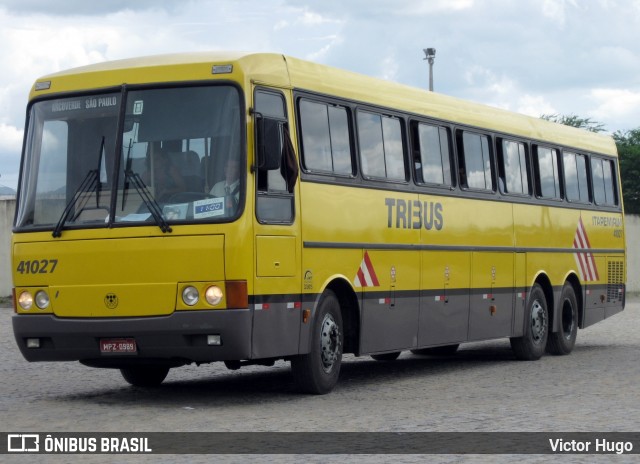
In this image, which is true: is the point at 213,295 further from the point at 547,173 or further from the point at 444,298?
the point at 547,173

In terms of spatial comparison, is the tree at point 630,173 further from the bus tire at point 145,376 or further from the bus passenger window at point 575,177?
the bus tire at point 145,376

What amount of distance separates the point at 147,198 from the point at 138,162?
1.24ft

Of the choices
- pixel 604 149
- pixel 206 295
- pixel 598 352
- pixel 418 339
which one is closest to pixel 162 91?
pixel 206 295

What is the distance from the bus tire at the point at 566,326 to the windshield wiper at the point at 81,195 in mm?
9863

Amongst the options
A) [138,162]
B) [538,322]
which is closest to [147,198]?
[138,162]

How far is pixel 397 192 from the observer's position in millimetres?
16203

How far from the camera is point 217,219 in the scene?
42.0 ft

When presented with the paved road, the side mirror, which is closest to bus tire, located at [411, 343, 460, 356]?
the paved road

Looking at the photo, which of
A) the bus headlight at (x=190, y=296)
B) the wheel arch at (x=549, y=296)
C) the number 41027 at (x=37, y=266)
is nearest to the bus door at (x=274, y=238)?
the bus headlight at (x=190, y=296)

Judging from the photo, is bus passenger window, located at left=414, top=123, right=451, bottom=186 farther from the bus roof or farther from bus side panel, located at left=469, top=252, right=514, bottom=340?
bus side panel, located at left=469, top=252, right=514, bottom=340

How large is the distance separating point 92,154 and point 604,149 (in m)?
13.2

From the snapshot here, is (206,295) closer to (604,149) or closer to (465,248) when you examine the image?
(465,248)

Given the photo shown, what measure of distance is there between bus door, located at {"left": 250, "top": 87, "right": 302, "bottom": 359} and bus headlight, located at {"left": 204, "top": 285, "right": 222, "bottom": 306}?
1.08 feet

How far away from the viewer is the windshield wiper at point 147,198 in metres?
12.9
